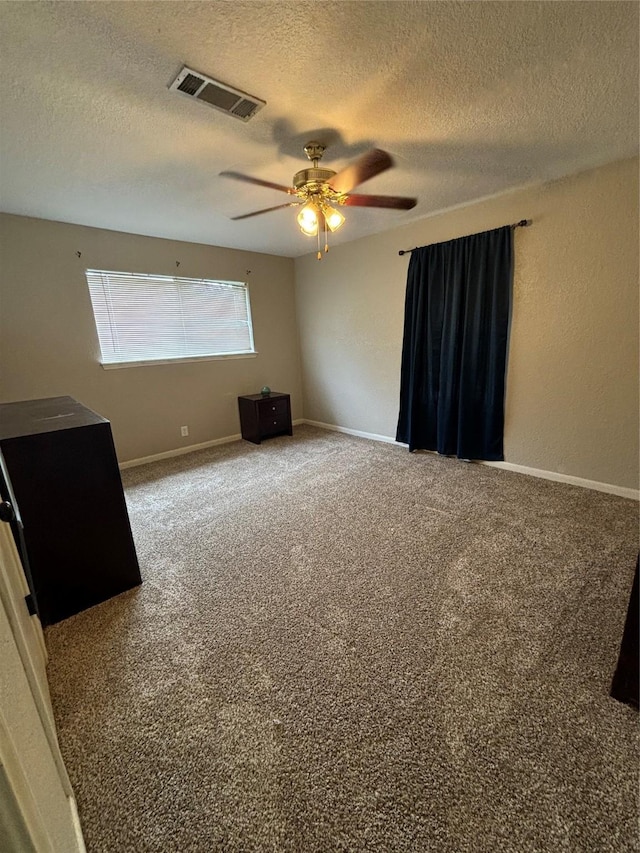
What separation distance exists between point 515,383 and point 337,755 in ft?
9.61

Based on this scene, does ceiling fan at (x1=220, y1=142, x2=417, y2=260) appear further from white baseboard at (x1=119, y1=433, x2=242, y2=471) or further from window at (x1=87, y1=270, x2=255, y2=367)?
white baseboard at (x1=119, y1=433, x2=242, y2=471)

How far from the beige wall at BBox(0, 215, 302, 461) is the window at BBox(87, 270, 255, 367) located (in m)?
0.09

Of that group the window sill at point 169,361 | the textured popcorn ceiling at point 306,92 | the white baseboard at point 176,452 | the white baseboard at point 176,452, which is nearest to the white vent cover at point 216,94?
the textured popcorn ceiling at point 306,92

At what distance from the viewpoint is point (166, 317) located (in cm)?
375

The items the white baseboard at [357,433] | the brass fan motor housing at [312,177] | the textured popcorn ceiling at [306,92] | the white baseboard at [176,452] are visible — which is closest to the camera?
the textured popcorn ceiling at [306,92]

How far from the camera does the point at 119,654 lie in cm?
149

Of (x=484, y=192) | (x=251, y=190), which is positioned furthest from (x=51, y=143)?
(x=484, y=192)

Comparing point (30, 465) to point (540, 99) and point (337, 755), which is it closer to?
point (337, 755)

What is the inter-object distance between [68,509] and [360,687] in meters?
1.56

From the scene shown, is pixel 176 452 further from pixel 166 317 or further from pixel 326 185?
pixel 326 185

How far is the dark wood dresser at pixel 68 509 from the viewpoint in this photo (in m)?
1.57

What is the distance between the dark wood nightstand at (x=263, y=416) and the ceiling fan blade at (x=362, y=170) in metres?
2.60

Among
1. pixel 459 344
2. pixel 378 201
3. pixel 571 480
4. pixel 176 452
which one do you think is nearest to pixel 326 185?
pixel 378 201

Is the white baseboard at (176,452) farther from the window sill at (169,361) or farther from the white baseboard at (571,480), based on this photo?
the white baseboard at (571,480)
